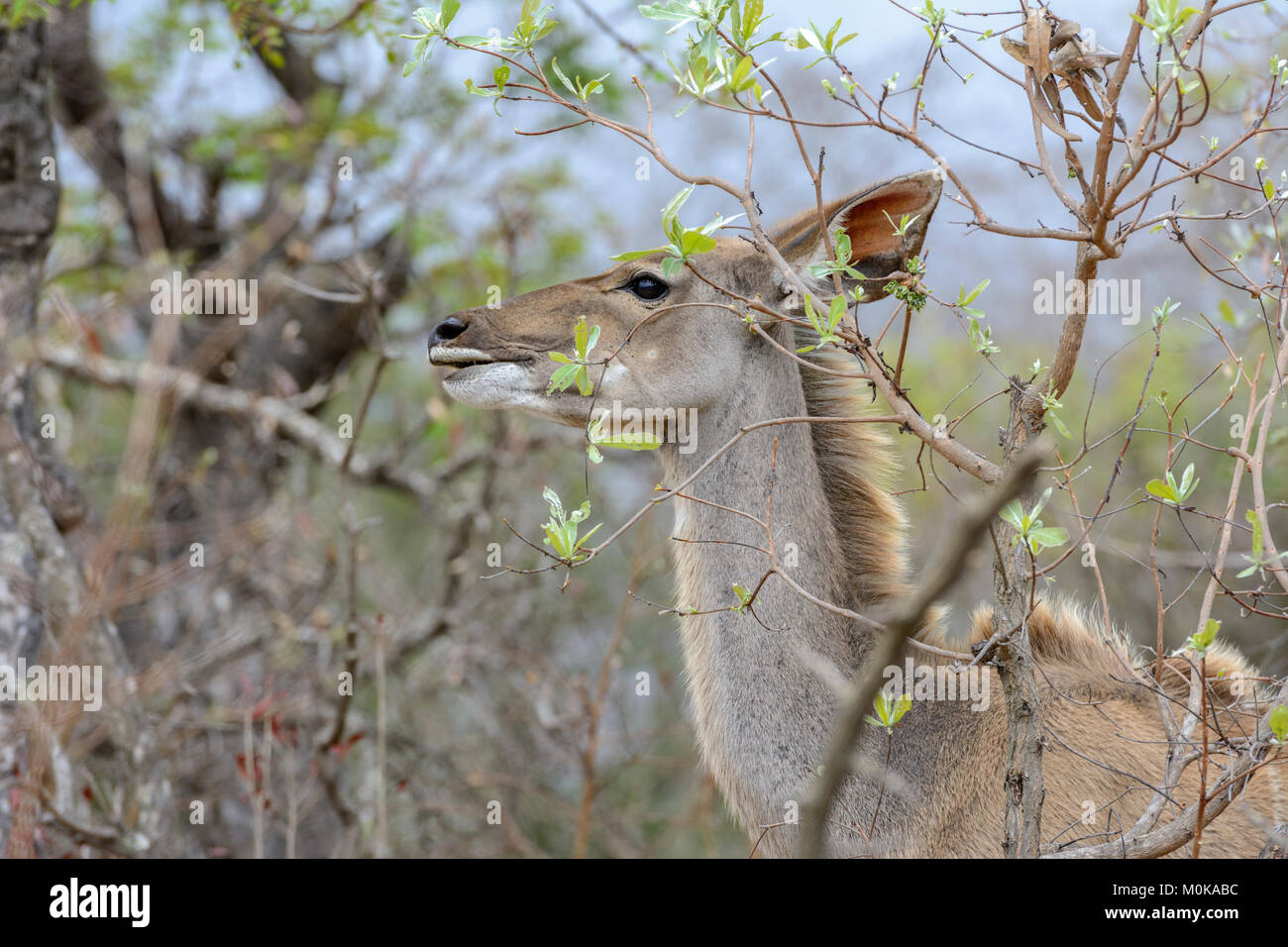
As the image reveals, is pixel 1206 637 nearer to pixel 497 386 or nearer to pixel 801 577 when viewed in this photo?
pixel 801 577

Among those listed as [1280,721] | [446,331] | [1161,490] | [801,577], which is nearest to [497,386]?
[446,331]

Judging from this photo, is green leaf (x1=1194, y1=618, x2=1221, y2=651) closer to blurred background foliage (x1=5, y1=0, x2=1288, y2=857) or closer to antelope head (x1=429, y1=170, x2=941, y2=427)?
antelope head (x1=429, y1=170, x2=941, y2=427)

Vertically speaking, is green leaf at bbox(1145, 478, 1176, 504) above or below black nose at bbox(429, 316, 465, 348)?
below

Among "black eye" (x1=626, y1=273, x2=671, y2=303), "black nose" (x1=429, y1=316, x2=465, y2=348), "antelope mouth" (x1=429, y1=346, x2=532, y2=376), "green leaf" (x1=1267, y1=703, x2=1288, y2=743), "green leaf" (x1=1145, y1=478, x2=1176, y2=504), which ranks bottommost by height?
"green leaf" (x1=1267, y1=703, x2=1288, y2=743)

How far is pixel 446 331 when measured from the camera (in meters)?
4.44

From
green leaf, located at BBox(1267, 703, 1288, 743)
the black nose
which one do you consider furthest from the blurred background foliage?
green leaf, located at BBox(1267, 703, 1288, 743)

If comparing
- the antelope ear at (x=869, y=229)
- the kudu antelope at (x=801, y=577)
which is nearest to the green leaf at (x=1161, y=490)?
the kudu antelope at (x=801, y=577)

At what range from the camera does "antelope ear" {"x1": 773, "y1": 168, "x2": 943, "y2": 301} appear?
3.79m

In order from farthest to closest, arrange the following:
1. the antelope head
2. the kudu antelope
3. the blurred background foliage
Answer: the blurred background foliage < the antelope head < the kudu antelope

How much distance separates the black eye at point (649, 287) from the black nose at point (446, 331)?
65 centimetres

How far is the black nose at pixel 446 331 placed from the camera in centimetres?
443

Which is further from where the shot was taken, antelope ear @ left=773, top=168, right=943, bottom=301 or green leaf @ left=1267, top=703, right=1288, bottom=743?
antelope ear @ left=773, top=168, right=943, bottom=301

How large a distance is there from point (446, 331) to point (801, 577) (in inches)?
60.3
